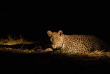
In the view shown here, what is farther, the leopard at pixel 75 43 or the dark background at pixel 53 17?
the dark background at pixel 53 17

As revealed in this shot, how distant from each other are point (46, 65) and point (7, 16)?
671 inches

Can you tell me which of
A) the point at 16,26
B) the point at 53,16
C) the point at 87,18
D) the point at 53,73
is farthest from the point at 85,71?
the point at 53,16

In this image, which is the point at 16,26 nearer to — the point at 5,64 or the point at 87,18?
the point at 87,18

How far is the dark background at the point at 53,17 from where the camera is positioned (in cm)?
1509

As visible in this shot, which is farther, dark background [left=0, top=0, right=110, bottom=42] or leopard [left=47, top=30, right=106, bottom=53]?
dark background [left=0, top=0, right=110, bottom=42]

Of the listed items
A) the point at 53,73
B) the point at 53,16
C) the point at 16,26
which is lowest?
the point at 53,73

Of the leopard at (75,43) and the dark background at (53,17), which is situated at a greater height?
the dark background at (53,17)

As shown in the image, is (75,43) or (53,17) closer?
(75,43)

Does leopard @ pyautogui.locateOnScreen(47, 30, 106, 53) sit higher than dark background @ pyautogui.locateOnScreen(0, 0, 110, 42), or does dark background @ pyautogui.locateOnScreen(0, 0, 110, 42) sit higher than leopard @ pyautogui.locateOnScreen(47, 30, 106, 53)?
dark background @ pyautogui.locateOnScreen(0, 0, 110, 42)

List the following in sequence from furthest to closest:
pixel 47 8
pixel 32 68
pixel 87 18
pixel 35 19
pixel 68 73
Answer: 1. pixel 47 8
2. pixel 35 19
3. pixel 87 18
4. pixel 32 68
5. pixel 68 73

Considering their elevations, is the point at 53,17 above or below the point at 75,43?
above

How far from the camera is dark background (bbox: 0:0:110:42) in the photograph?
15.1 meters

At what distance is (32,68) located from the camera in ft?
14.3

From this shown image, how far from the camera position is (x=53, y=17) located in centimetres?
1908
